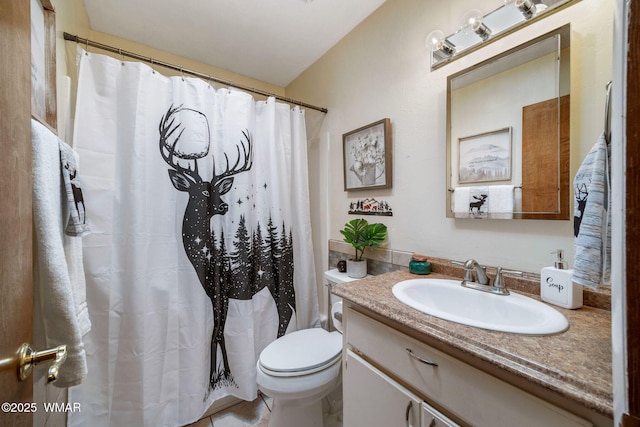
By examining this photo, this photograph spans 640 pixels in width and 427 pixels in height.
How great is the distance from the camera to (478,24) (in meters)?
1.00

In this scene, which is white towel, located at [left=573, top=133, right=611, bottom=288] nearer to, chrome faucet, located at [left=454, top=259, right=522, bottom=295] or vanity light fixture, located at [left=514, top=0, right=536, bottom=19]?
chrome faucet, located at [left=454, top=259, right=522, bottom=295]

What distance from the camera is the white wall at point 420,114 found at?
0.80 metres

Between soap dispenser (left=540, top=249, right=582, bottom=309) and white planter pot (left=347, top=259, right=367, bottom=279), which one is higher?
soap dispenser (left=540, top=249, right=582, bottom=309)

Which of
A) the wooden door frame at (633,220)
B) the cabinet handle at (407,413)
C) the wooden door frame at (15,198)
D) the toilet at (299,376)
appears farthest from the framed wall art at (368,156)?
the wooden door frame at (15,198)

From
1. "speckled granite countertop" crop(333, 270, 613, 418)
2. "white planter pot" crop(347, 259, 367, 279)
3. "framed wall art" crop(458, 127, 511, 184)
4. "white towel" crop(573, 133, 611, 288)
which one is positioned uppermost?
"framed wall art" crop(458, 127, 511, 184)

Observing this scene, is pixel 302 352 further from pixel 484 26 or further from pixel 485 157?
pixel 484 26

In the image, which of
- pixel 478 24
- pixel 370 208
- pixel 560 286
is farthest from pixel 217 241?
pixel 478 24

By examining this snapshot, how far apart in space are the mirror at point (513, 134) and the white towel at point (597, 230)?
31 centimetres

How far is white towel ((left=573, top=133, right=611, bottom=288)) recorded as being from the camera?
1.80 ft

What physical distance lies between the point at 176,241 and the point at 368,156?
4.16 feet

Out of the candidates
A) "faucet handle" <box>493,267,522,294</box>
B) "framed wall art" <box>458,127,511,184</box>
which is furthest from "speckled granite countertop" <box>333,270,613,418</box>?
"framed wall art" <box>458,127,511,184</box>

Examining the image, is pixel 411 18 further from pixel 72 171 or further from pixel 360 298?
pixel 72 171

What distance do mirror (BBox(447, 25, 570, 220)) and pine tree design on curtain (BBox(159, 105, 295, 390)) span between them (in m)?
1.18

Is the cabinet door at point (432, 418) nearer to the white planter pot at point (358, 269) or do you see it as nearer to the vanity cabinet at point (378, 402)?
the vanity cabinet at point (378, 402)
